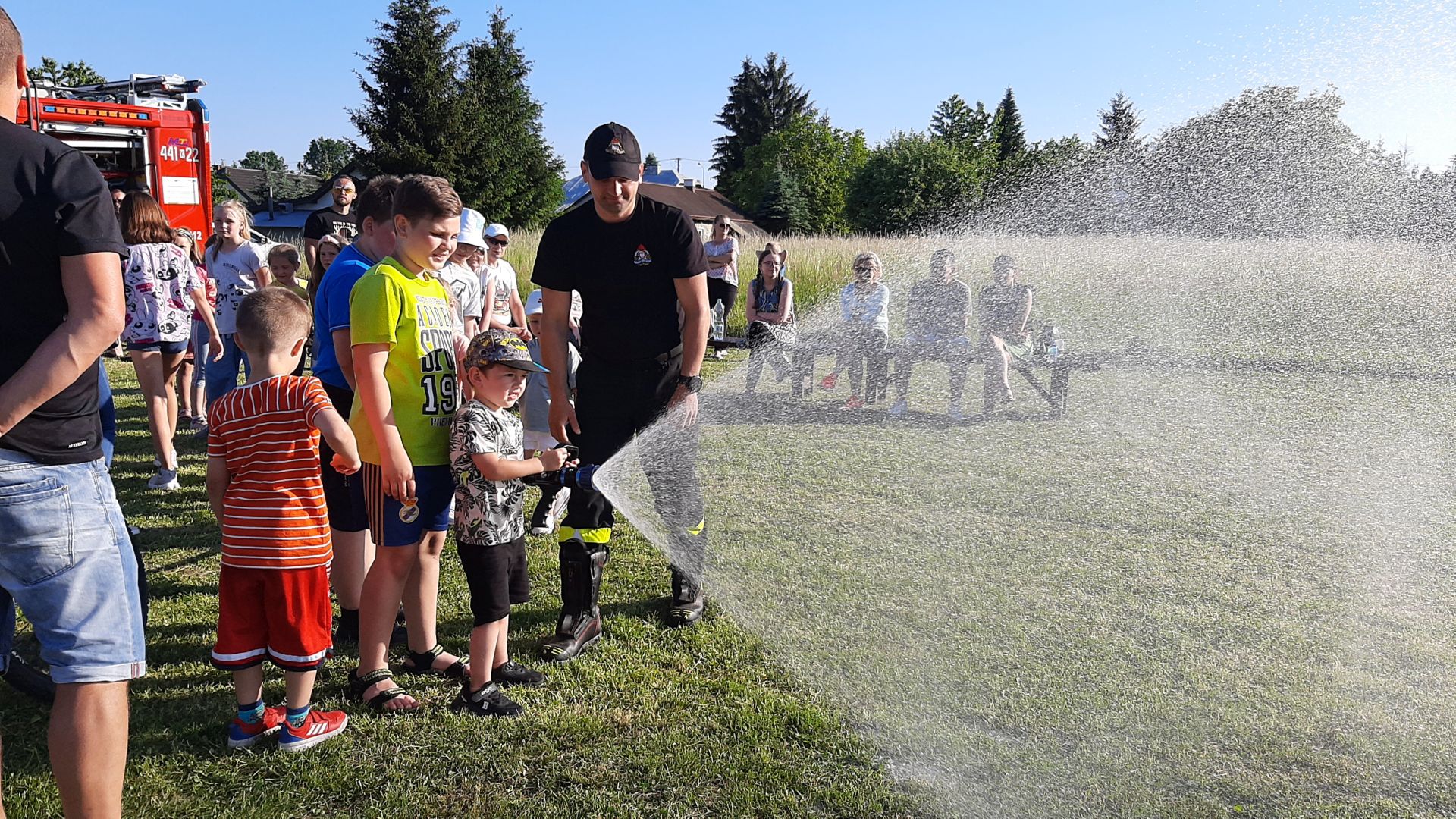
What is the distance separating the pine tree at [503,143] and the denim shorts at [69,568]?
42488 mm

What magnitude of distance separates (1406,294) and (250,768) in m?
5.08

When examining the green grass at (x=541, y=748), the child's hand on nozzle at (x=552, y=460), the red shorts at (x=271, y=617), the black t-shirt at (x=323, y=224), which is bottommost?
the green grass at (x=541, y=748)

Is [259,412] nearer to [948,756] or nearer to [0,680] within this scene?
[0,680]

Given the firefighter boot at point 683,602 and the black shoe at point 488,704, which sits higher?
the firefighter boot at point 683,602

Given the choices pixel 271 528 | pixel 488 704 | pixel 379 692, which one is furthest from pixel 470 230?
pixel 488 704

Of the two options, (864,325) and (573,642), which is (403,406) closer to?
(573,642)

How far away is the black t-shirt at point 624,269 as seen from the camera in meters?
3.92

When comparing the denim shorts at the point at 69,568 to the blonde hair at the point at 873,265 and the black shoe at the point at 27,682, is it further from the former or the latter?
the blonde hair at the point at 873,265

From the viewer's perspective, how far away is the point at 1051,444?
17.4 ft

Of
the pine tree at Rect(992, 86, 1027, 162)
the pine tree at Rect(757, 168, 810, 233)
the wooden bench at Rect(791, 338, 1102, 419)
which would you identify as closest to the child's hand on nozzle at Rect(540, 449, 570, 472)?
the wooden bench at Rect(791, 338, 1102, 419)

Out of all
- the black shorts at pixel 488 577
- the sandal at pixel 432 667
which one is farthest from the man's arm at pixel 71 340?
the sandal at pixel 432 667

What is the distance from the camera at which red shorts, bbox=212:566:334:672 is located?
3.01m

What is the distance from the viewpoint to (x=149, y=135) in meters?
12.3

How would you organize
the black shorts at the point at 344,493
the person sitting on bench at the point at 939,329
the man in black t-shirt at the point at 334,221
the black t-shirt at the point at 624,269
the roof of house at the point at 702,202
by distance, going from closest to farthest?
the black shorts at the point at 344,493 → the black t-shirt at the point at 624,269 → the man in black t-shirt at the point at 334,221 → the person sitting on bench at the point at 939,329 → the roof of house at the point at 702,202
